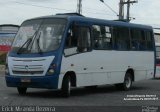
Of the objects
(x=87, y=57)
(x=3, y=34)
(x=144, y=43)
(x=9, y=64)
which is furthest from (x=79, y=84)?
(x=3, y=34)

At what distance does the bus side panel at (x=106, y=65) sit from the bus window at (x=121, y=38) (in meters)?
0.24

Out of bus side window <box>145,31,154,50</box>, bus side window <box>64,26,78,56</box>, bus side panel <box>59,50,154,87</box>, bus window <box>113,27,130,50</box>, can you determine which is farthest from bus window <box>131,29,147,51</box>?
bus side window <box>64,26,78,56</box>

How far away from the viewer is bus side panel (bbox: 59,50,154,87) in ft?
62.1

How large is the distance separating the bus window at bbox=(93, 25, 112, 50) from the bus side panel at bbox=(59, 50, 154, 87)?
0.23m

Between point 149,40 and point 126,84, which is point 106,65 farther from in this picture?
point 149,40

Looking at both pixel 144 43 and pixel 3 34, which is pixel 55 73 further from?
pixel 3 34

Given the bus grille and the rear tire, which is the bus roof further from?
the rear tire

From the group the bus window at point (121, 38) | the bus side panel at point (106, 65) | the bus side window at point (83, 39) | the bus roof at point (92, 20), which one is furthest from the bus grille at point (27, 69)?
the bus window at point (121, 38)

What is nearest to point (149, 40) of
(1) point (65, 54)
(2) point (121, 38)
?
(2) point (121, 38)

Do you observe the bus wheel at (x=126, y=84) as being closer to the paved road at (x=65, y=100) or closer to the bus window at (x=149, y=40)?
the bus window at (x=149, y=40)

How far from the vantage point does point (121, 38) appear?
22469mm

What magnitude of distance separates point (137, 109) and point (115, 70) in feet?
22.5

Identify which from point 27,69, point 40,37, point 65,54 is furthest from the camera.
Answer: point 40,37

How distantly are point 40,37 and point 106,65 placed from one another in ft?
12.5
